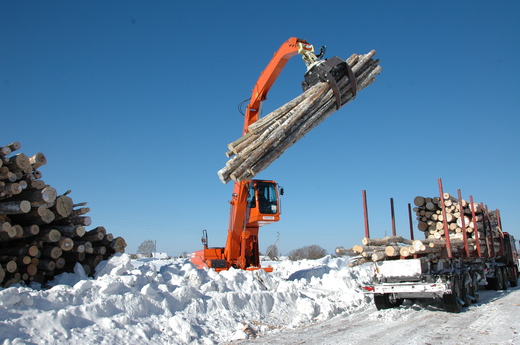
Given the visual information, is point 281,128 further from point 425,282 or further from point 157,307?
point 425,282

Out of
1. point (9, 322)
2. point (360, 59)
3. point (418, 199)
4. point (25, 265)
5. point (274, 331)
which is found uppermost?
point (360, 59)

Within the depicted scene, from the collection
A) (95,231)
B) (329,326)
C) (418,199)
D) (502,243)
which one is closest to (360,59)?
(329,326)

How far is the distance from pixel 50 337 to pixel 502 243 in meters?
15.0

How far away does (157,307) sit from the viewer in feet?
24.3

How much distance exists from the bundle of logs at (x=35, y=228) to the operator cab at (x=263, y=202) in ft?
16.0

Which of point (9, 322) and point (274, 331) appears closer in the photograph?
point (9, 322)

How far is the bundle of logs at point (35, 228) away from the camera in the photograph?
24.6 ft

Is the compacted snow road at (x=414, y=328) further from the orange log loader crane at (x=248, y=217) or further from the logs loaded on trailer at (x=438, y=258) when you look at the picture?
the orange log loader crane at (x=248, y=217)

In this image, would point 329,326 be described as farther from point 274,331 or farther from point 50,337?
point 50,337

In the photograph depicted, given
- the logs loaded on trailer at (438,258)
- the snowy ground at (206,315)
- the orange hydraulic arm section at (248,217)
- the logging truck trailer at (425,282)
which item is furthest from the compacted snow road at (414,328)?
the orange hydraulic arm section at (248,217)

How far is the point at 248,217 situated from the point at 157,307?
5694 mm

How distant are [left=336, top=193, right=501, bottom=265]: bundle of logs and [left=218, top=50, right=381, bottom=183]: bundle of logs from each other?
341 cm

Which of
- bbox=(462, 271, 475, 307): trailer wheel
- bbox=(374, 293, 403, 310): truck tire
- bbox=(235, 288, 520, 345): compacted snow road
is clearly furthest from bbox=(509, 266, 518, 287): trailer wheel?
bbox=(374, 293, 403, 310): truck tire

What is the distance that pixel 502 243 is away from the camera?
48.3 ft
